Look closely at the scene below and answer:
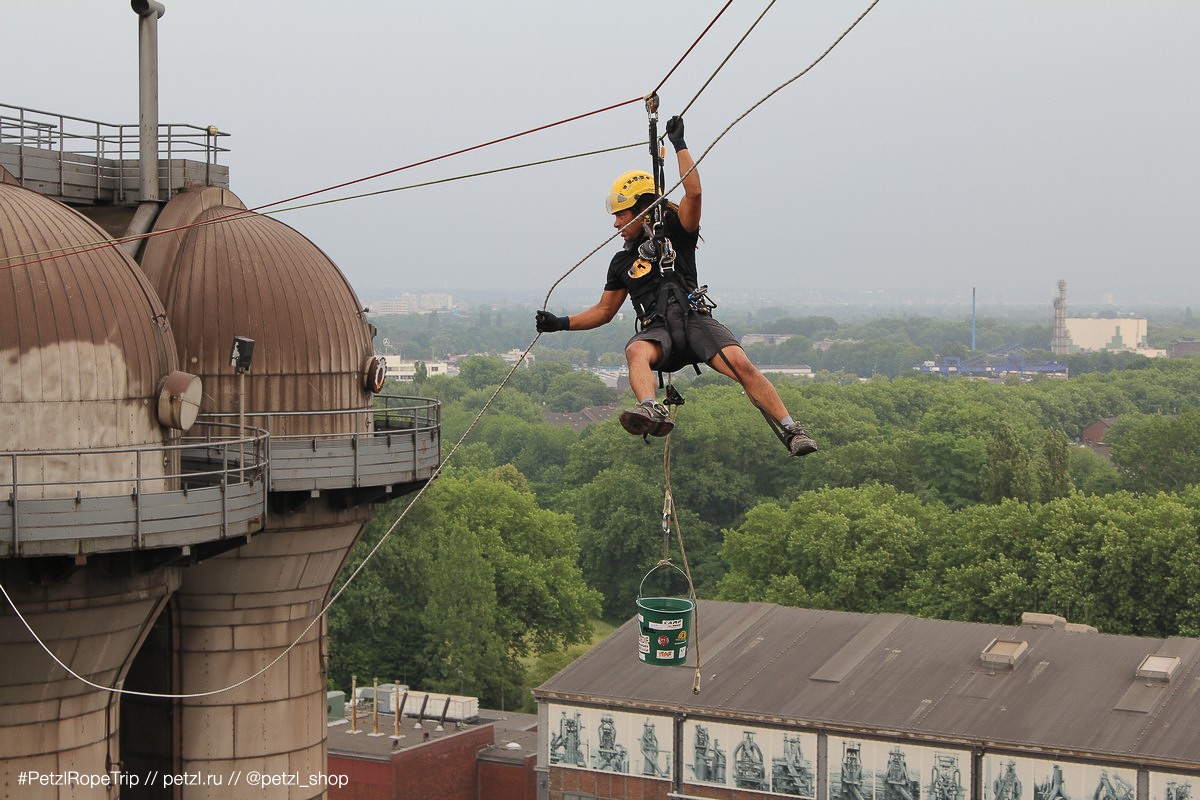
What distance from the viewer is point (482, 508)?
92.7 m

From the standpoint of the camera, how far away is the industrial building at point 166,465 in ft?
97.6

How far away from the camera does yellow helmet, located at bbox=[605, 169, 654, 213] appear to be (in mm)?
22500

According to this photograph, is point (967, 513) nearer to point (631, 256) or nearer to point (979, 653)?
point (979, 653)

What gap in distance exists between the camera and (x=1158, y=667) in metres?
53.7

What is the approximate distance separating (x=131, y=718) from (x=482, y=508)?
180ft

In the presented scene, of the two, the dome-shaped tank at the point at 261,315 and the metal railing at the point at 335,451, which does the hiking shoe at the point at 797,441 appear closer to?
the metal railing at the point at 335,451

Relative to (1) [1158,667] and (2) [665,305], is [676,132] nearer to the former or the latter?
(2) [665,305]

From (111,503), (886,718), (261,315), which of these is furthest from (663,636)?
(886,718)

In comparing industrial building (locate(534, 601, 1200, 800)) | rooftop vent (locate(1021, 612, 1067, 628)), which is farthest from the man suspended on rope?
rooftop vent (locate(1021, 612, 1067, 628))

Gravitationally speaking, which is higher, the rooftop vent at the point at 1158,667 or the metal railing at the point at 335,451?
the metal railing at the point at 335,451

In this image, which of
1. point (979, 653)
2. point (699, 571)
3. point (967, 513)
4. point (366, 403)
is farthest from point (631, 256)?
point (699, 571)

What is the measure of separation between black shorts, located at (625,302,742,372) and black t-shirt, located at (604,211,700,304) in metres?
0.48

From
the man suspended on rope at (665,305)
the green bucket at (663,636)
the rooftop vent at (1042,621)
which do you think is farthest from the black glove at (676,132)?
the rooftop vent at (1042,621)

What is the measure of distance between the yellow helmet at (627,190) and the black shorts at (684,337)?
4.66 feet
